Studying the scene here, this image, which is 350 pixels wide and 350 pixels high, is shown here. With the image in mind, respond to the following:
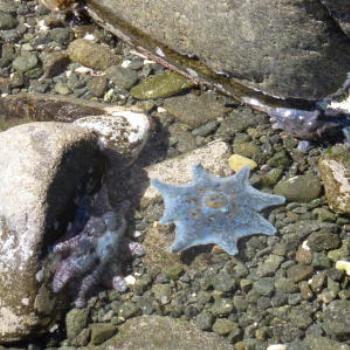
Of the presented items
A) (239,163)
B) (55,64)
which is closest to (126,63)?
(55,64)

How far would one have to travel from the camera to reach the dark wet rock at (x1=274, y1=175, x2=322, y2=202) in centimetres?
496

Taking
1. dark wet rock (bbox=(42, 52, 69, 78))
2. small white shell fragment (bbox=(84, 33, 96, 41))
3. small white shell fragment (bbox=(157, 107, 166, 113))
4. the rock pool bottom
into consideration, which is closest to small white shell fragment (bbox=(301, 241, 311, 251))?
the rock pool bottom

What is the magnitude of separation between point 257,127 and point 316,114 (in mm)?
511

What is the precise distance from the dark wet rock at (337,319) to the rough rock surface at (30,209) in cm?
180

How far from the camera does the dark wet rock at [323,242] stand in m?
4.67

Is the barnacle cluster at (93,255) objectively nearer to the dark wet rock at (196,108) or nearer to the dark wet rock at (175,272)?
the dark wet rock at (175,272)

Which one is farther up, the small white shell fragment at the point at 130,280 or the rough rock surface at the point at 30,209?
the rough rock surface at the point at 30,209

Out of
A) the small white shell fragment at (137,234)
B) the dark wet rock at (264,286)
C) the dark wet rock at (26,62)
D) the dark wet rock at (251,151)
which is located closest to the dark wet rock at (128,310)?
the small white shell fragment at (137,234)

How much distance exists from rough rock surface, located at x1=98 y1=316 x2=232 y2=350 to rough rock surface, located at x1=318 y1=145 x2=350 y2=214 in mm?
1314

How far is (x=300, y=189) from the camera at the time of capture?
4.97 meters

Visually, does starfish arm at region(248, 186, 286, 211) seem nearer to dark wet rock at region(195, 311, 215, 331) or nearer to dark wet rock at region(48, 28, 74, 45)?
dark wet rock at region(195, 311, 215, 331)

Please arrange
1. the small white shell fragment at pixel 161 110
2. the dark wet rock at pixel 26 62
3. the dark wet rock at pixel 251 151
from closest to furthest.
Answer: the dark wet rock at pixel 251 151 < the small white shell fragment at pixel 161 110 < the dark wet rock at pixel 26 62

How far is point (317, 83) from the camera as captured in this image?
5125 millimetres

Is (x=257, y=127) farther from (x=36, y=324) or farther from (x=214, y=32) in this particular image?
(x=36, y=324)
